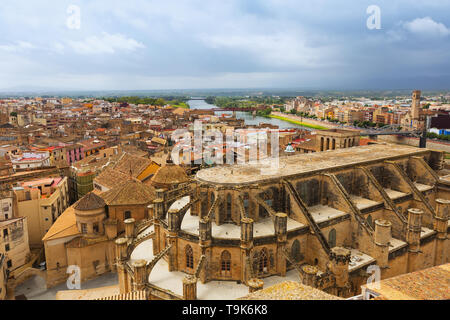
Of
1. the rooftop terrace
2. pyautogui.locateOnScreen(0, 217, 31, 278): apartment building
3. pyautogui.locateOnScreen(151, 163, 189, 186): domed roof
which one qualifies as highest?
the rooftop terrace

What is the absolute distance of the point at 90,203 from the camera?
30516mm

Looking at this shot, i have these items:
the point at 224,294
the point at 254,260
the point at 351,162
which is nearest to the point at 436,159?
the point at 351,162

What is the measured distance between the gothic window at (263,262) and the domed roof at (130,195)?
562 inches

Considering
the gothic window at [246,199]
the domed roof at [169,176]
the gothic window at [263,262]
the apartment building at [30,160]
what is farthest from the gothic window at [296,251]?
the apartment building at [30,160]

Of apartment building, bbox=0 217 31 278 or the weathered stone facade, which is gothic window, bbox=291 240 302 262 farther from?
apartment building, bbox=0 217 31 278

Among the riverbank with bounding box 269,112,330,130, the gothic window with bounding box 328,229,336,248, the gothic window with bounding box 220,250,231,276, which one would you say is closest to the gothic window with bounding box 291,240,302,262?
the gothic window with bounding box 328,229,336,248

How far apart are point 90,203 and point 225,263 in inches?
586

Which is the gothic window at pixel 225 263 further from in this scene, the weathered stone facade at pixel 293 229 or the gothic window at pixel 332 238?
the gothic window at pixel 332 238

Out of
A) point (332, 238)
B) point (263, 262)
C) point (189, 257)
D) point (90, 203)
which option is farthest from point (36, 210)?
point (332, 238)

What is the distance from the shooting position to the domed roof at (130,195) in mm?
31859

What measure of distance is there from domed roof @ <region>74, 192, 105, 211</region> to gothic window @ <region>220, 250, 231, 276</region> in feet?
46.6

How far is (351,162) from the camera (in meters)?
31.3

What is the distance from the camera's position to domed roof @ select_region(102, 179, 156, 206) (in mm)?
31859

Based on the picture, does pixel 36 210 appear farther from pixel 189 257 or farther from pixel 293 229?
pixel 293 229
